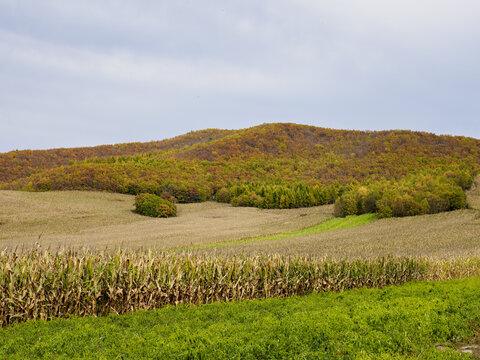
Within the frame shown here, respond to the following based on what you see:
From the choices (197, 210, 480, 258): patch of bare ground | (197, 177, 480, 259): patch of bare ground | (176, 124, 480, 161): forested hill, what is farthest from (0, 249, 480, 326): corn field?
(176, 124, 480, 161): forested hill

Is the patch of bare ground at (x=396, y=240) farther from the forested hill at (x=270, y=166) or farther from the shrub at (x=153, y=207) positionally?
the shrub at (x=153, y=207)

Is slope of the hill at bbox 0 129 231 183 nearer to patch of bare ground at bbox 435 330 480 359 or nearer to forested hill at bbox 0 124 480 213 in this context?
forested hill at bbox 0 124 480 213

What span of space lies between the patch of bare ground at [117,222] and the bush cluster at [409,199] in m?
5.48

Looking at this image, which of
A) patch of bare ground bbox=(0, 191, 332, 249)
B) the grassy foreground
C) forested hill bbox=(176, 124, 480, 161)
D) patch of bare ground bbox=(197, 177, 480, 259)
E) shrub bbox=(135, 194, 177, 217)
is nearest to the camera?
the grassy foreground

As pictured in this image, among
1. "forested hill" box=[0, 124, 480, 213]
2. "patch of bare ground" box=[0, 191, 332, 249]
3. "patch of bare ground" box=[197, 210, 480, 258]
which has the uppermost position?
"forested hill" box=[0, 124, 480, 213]

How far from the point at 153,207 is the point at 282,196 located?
78.9 ft

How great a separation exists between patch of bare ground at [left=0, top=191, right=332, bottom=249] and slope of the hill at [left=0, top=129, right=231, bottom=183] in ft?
129

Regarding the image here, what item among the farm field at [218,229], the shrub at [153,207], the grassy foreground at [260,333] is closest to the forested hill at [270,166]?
the farm field at [218,229]

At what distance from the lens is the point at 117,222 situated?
5225 cm

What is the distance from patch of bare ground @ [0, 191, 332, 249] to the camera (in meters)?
36.7

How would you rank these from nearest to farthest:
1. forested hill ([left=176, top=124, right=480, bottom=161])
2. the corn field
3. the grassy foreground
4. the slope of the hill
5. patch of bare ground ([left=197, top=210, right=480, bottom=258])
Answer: the grassy foreground < the corn field < patch of bare ground ([left=197, top=210, right=480, bottom=258]) < the slope of the hill < forested hill ([left=176, top=124, right=480, bottom=161])

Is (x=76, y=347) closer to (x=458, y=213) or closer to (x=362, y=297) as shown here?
(x=362, y=297)

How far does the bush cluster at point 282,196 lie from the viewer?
72125 millimetres

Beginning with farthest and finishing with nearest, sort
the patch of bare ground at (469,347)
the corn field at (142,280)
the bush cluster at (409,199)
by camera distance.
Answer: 1. the bush cluster at (409,199)
2. the corn field at (142,280)
3. the patch of bare ground at (469,347)
